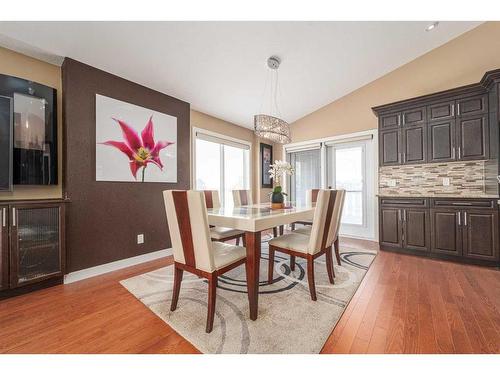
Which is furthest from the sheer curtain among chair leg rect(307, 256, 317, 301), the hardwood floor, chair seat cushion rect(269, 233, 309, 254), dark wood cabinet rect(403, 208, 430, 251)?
chair leg rect(307, 256, 317, 301)

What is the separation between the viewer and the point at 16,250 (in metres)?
1.96

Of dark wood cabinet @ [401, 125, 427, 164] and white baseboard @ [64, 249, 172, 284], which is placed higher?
dark wood cabinet @ [401, 125, 427, 164]

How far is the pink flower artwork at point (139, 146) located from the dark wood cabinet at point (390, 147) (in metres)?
3.38

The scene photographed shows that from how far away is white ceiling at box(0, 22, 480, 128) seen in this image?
213cm

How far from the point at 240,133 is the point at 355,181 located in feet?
8.42

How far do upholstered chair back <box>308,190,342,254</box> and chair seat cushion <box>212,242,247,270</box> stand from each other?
0.63 meters

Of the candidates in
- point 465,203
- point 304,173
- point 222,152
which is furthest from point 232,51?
point 465,203

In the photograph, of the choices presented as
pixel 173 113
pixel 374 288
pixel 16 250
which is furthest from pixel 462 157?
pixel 16 250

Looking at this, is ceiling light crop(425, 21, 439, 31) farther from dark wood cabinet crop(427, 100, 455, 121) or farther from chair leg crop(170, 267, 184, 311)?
chair leg crop(170, 267, 184, 311)

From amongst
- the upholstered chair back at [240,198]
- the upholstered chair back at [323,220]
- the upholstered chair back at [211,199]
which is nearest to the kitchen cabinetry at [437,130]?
the upholstered chair back at [323,220]

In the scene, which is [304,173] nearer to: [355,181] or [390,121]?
[355,181]

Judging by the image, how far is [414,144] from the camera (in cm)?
321
